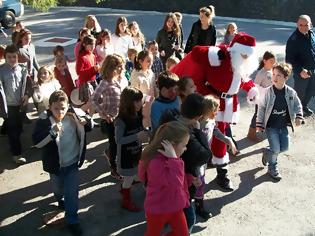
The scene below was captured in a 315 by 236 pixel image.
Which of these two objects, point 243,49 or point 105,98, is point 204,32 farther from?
point 105,98

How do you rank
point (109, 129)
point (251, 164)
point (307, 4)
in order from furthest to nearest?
point (307, 4), point (251, 164), point (109, 129)

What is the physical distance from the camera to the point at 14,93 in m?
6.19

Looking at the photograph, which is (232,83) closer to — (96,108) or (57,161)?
(96,108)

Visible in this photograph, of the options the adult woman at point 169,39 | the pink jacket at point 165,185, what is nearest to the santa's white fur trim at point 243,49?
the pink jacket at point 165,185

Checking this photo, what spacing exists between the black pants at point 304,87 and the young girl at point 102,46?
10.8 ft

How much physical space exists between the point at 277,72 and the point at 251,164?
1399mm

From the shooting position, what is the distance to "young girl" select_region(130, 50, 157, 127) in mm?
6395

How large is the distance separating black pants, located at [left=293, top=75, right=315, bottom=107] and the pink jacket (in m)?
4.64

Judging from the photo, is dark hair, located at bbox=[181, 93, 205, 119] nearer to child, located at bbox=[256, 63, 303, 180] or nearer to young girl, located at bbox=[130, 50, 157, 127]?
child, located at bbox=[256, 63, 303, 180]

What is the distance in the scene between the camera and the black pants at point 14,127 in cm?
629

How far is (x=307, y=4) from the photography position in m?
17.8

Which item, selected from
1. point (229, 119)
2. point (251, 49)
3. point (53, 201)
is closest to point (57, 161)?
point (53, 201)

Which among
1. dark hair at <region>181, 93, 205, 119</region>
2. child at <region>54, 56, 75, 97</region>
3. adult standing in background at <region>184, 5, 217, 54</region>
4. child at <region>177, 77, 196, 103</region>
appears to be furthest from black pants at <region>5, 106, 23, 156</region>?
adult standing in background at <region>184, 5, 217, 54</region>

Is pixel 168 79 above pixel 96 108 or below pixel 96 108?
above
